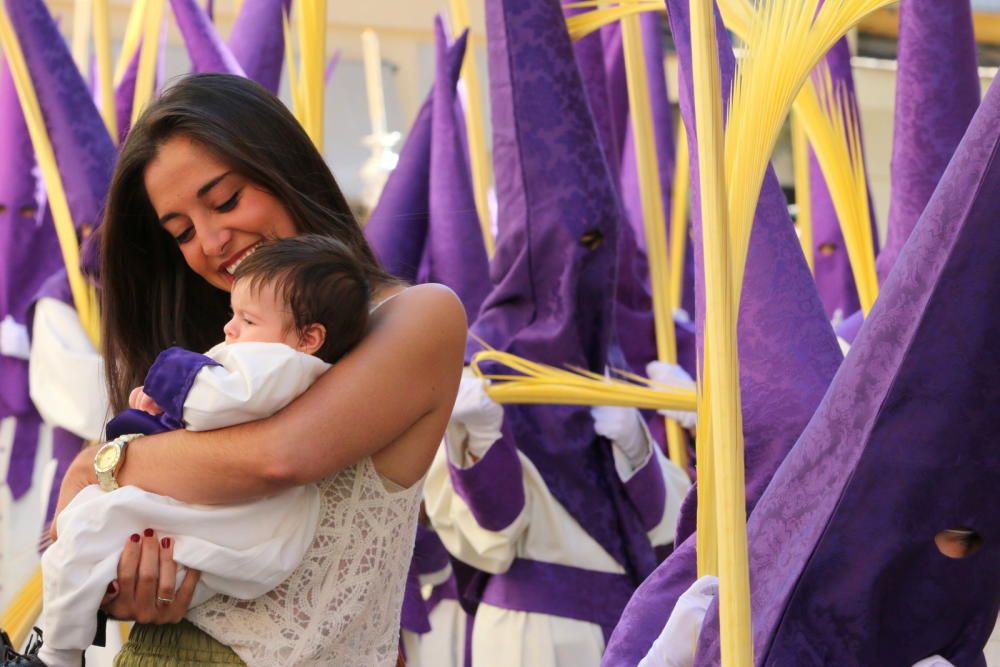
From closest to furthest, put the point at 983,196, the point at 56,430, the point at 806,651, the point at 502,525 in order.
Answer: the point at 983,196 < the point at 806,651 < the point at 502,525 < the point at 56,430

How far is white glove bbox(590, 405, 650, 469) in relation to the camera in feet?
9.55

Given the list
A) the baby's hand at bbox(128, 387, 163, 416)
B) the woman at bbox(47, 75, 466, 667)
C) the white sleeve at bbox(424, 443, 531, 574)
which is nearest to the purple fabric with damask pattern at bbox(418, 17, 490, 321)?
the white sleeve at bbox(424, 443, 531, 574)

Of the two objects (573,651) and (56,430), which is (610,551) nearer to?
(573,651)

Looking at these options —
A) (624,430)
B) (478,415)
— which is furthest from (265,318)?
(624,430)

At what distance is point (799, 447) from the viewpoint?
1445 millimetres

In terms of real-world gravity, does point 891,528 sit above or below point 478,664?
above

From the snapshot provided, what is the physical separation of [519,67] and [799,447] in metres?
1.49

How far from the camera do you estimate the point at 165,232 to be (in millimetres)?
1718

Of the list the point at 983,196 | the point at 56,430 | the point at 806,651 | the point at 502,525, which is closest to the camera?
the point at 983,196

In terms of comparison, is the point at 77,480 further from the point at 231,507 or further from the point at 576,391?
the point at 576,391

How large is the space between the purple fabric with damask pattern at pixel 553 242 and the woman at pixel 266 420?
3.84ft

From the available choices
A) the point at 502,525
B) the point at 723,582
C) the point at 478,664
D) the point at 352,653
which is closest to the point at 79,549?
the point at 352,653

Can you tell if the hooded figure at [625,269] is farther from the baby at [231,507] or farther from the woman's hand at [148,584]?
the woman's hand at [148,584]

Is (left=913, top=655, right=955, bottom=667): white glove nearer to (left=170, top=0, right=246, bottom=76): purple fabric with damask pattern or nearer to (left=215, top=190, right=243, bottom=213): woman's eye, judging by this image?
(left=215, top=190, right=243, bottom=213): woman's eye
